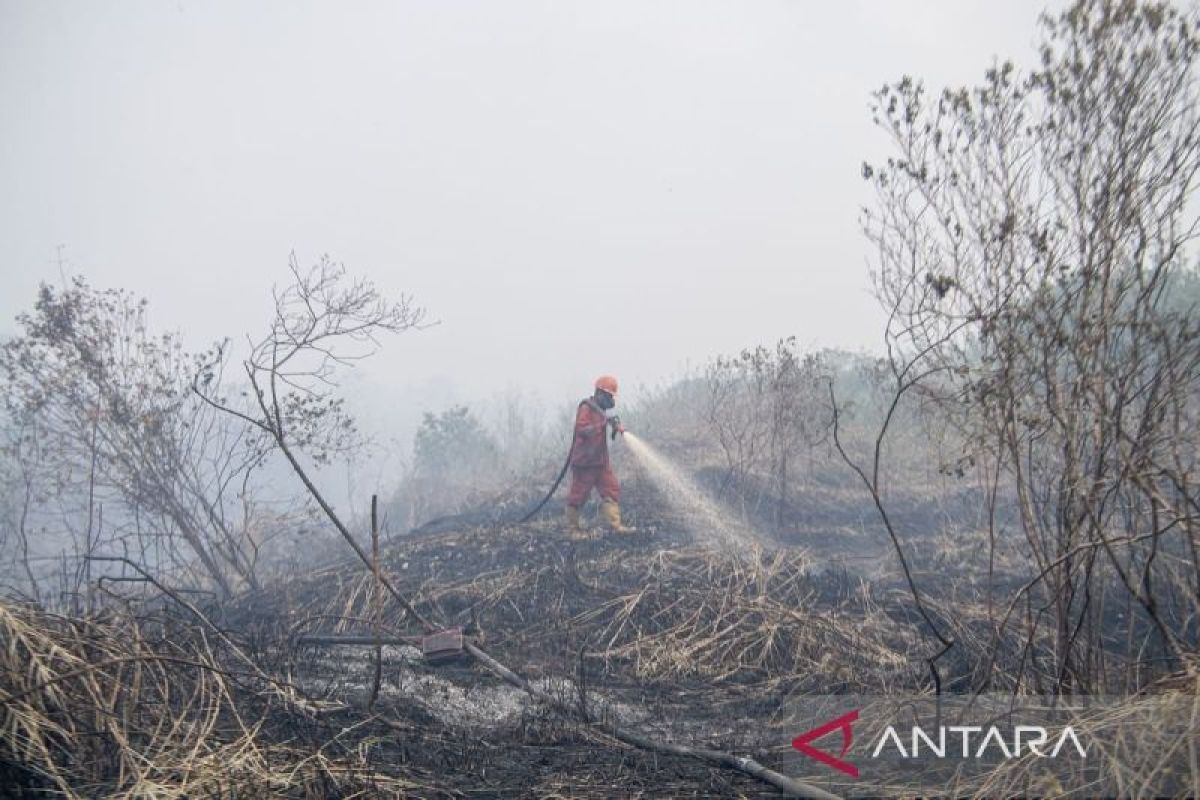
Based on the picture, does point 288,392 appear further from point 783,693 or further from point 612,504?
point 783,693

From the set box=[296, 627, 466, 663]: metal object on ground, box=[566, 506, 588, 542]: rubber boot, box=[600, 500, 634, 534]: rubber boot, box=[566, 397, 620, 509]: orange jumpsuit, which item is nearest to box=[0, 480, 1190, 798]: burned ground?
box=[296, 627, 466, 663]: metal object on ground

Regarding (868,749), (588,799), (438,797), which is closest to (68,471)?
(438,797)

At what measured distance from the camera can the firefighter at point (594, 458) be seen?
8641 millimetres

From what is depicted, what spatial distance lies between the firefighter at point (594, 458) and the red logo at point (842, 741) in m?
4.78

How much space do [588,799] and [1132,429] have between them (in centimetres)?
338

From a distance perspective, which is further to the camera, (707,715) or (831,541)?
(831,541)

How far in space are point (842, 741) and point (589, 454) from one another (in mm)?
5194

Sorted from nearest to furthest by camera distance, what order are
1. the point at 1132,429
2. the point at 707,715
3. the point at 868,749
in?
1. the point at 868,749
2. the point at 1132,429
3. the point at 707,715

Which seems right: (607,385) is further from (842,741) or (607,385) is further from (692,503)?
(842,741)

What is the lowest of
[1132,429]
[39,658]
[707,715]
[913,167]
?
[707,715]

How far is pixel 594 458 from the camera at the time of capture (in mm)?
8695

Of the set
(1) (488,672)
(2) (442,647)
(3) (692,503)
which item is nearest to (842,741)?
(1) (488,672)

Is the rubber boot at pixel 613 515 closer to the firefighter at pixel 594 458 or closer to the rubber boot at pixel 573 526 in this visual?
the firefighter at pixel 594 458

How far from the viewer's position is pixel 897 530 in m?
9.94
